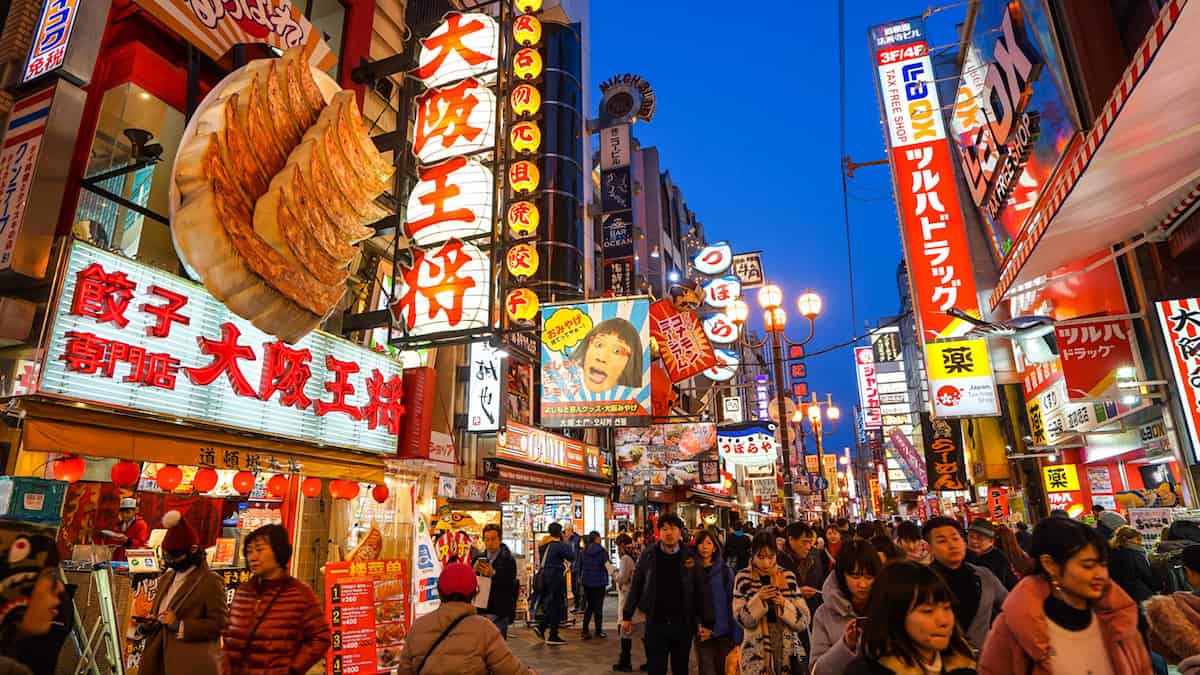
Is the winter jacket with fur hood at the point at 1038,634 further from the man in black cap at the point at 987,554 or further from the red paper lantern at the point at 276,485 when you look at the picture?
the red paper lantern at the point at 276,485

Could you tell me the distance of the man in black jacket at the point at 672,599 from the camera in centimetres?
678

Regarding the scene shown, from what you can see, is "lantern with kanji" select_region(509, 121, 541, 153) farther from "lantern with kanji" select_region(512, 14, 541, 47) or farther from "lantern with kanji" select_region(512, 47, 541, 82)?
"lantern with kanji" select_region(512, 14, 541, 47)

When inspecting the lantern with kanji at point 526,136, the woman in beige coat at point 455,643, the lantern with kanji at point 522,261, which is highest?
the lantern with kanji at point 526,136

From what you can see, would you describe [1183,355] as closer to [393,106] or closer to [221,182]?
[221,182]

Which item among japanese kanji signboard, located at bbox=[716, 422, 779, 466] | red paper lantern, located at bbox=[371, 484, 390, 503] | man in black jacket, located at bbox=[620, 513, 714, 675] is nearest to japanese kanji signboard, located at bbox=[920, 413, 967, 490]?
japanese kanji signboard, located at bbox=[716, 422, 779, 466]

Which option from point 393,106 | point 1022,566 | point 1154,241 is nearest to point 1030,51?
point 1154,241

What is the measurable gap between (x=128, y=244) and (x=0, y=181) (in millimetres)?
1470

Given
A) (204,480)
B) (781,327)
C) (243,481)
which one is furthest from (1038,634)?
(781,327)

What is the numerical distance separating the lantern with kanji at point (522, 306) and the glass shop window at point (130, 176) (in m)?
6.34

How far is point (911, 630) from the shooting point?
257 centimetres

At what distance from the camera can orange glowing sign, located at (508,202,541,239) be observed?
14.1 meters

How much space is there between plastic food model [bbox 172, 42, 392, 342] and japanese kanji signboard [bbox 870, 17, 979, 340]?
11.0 metres

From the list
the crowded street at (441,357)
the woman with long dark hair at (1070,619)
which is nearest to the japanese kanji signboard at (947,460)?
the crowded street at (441,357)

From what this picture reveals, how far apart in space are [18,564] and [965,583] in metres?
5.74
